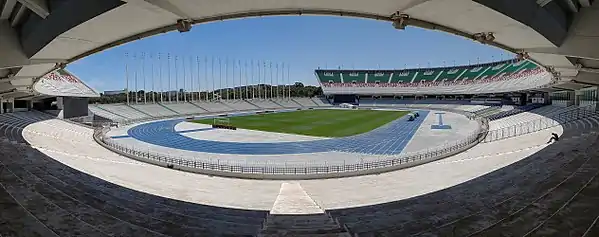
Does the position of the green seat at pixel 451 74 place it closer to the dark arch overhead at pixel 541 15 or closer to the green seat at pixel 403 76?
the green seat at pixel 403 76

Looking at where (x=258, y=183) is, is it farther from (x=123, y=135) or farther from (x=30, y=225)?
(x=123, y=135)

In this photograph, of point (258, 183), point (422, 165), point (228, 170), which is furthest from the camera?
point (422, 165)

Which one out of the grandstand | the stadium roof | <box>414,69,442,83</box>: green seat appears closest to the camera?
the stadium roof

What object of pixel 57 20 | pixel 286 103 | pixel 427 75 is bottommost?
pixel 286 103

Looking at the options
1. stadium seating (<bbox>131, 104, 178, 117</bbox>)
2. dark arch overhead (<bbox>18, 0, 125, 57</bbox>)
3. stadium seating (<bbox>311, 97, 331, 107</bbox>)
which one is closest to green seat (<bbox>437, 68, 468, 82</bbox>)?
stadium seating (<bbox>311, 97, 331, 107</bbox>)

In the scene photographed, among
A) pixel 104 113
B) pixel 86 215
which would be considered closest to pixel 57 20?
pixel 86 215

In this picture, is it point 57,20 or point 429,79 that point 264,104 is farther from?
point 57,20

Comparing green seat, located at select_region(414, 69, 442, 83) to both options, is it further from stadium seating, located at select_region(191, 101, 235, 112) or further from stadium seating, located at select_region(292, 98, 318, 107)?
stadium seating, located at select_region(191, 101, 235, 112)

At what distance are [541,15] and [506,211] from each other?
11.9 feet

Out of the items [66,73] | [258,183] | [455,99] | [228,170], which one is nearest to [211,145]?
[228,170]

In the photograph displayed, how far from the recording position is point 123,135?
3731 cm

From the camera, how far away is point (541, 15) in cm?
624

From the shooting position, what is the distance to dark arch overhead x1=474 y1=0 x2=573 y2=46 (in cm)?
555

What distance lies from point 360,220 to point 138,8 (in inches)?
222
